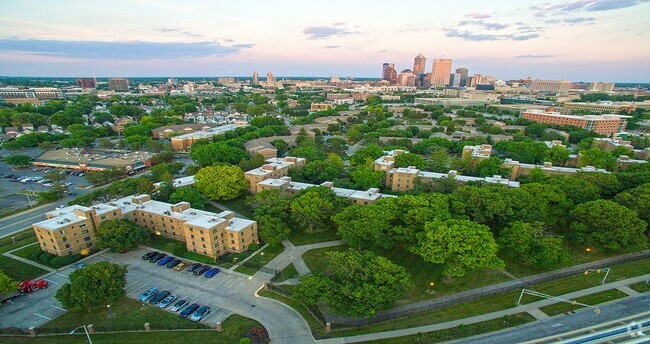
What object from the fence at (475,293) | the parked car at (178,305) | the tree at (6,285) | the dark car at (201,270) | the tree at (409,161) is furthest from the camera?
the tree at (409,161)

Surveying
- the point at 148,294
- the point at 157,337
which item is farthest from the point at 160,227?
the point at 157,337

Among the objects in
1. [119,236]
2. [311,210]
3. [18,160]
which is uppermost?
[311,210]

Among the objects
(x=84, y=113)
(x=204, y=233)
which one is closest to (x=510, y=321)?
(x=204, y=233)

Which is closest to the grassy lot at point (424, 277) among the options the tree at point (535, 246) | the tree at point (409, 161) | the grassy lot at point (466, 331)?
the tree at point (535, 246)

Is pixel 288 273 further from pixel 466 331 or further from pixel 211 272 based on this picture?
pixel 466 331

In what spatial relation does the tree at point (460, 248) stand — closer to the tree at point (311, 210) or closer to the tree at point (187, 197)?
the tree at point (311, 210)
